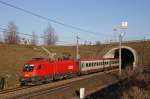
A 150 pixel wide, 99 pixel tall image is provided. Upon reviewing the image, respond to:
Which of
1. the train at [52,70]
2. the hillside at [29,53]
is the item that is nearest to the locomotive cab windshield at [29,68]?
the train at [52,70]

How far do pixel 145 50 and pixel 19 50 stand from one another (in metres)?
29.6

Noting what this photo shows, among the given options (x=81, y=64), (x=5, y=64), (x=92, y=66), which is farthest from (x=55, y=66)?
(x=92, y=66)

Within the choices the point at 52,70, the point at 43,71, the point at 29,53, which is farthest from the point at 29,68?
the point at 29,53

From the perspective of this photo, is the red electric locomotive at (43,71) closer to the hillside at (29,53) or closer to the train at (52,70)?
the train at (52,70)

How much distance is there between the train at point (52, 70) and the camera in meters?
31.8

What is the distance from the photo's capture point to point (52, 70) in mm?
35125

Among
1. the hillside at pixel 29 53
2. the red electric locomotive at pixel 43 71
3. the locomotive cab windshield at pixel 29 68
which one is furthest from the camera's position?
the hillside at pixel 29 53

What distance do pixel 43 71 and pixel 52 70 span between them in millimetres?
2461

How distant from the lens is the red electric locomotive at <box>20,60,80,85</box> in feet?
104

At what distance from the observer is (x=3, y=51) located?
54062mm

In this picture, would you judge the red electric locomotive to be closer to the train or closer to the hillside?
the train

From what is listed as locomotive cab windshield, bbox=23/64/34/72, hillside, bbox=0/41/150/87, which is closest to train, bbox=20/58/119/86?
locomotive cab windshield, bbox=23/64/34/72

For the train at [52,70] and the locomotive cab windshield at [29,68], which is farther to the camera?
the locomotive cab windshield at [29,68]

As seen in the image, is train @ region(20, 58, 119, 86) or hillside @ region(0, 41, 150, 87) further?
hillside @ region(0, 41, 150, 87)
